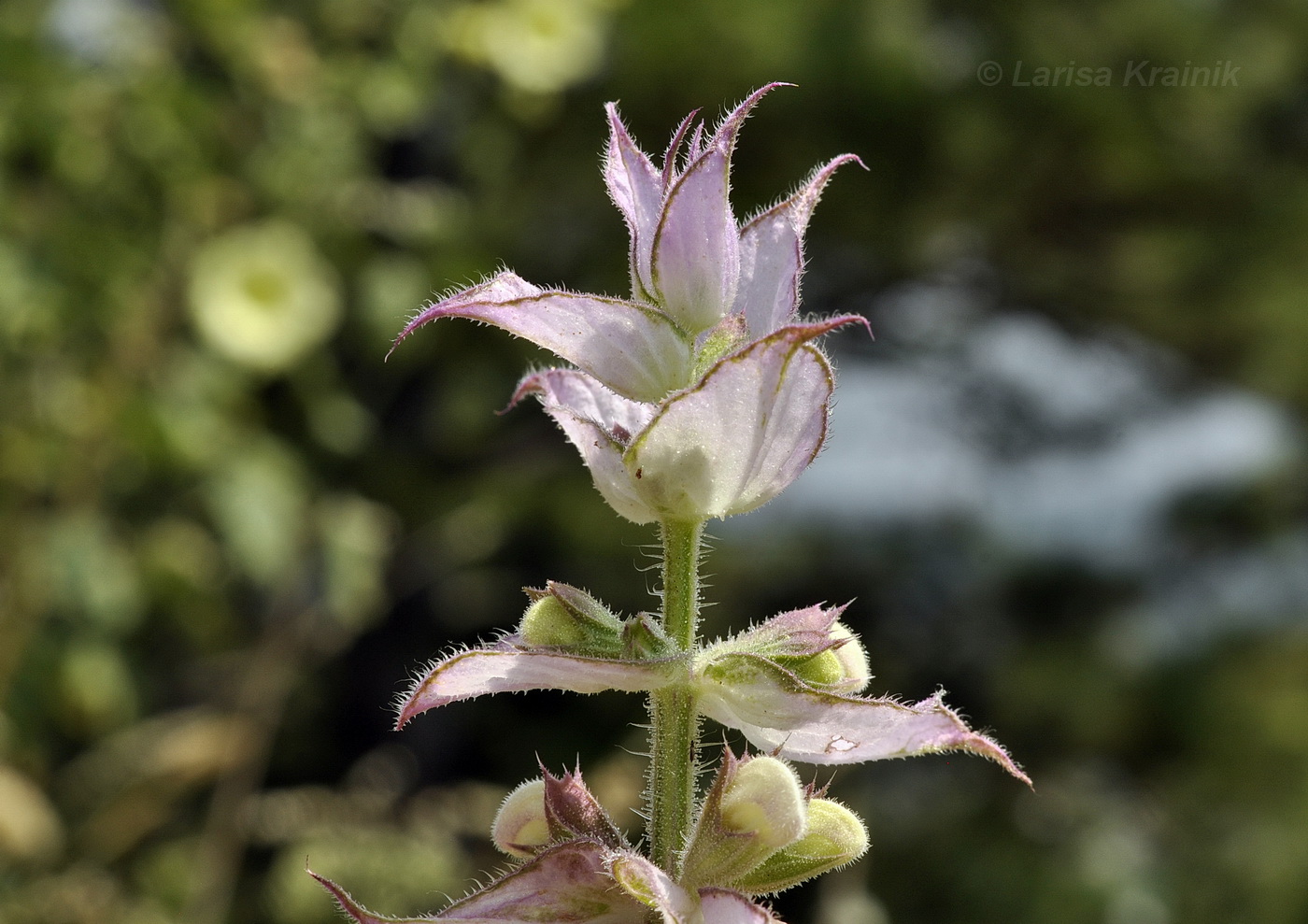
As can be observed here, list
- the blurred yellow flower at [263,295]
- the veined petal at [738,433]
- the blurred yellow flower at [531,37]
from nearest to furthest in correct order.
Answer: the veined petal at [738,433], the blurred yellow flower at [263,295], the blurred yellow flower at [531,37]

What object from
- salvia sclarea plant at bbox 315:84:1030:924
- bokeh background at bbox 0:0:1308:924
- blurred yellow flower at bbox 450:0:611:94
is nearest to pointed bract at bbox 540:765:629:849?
salvia sclarea plant at bbox 315:84:1030:924

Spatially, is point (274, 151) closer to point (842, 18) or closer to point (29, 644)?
point (29, 644)

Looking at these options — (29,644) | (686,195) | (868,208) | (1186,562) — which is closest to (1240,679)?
(1186,562)

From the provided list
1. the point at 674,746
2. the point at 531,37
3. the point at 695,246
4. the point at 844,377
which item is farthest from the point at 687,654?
the point at 531,37

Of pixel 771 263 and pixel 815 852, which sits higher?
pixel 771 263

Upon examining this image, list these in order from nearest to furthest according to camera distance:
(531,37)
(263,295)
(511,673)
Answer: (511,673) → (263,295) → (531,37)

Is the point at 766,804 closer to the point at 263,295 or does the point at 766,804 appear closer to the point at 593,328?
the point at 593,328

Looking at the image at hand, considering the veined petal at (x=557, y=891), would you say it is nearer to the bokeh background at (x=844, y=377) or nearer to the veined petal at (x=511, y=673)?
the veined petal at (x=511, y=673)

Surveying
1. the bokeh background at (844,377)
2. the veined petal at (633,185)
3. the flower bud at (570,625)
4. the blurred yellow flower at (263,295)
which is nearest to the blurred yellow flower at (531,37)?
the bokeh background at (844,377)
